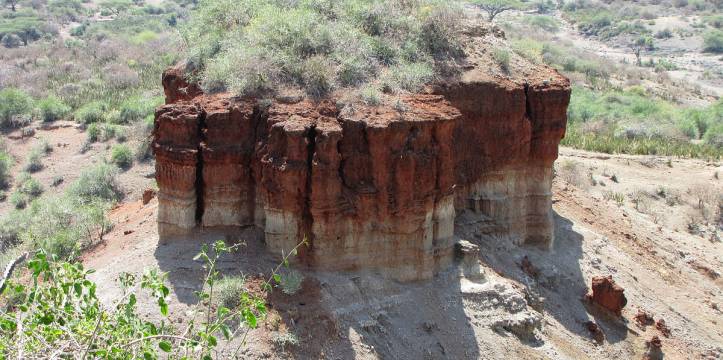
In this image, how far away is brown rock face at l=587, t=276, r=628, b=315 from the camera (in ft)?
48.8

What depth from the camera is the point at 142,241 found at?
13.5 meters

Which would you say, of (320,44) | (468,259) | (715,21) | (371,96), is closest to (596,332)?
(468,259)

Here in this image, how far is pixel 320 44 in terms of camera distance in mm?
13680

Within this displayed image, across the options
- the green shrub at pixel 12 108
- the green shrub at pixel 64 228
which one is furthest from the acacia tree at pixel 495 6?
the green shrub at pixel 64 228

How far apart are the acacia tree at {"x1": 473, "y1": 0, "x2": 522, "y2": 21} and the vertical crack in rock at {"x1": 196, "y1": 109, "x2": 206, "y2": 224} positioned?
1996 inches

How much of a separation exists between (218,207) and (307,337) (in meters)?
2.78

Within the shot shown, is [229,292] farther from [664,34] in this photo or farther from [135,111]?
[664,34]

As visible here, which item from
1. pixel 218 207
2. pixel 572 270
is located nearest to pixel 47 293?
pixel 218 207

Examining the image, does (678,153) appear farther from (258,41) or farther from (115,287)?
(115,287)

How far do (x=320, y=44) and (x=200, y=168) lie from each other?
10.1 feet

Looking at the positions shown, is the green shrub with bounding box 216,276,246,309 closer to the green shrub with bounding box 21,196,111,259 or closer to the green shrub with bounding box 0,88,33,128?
the green shrub with bounding box 21,196,111,259

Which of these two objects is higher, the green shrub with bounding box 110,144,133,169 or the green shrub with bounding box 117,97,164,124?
the green shrub with bounding box 117,97,164,124

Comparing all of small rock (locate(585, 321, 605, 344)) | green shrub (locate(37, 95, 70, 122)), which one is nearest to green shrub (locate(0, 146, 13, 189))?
green shrub (locate(37, 95, 70, 122))

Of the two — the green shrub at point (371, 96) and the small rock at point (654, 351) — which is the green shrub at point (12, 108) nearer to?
the green shrub at point (371, 96)
